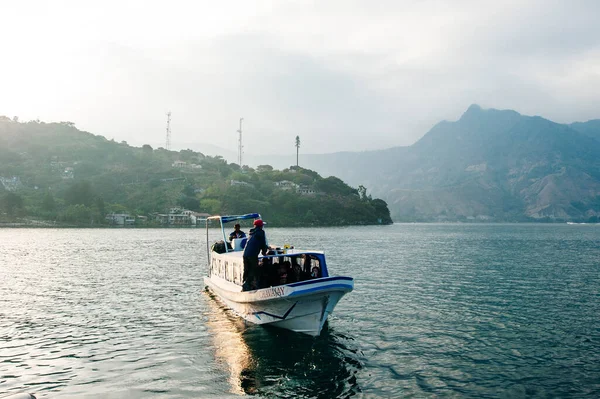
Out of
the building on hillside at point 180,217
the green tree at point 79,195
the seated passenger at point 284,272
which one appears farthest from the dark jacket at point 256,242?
the green tree at point 79,195

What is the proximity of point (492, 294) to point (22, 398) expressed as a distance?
30442 mm

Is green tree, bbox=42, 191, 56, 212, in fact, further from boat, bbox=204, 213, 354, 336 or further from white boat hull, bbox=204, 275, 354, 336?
white boat hull, bbox=204, 275, 354, 336

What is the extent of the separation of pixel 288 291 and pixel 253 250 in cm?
301

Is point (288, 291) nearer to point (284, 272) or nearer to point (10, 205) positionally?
point (284, 272)

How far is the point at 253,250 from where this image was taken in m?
20.4

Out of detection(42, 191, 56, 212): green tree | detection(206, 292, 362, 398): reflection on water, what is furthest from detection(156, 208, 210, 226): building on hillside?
detection(206, 292, 362, 398): reflection on water

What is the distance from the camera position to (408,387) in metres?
14.6

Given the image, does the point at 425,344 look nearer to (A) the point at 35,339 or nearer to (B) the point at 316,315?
(B) the point at 316,315

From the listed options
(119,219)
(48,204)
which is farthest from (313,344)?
(48,204)

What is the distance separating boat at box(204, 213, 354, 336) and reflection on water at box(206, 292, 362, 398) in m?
0.77

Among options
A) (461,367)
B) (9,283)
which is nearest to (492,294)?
(461,367)

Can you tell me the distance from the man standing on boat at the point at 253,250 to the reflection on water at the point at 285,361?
2682mm

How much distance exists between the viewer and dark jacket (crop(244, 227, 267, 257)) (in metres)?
20.1

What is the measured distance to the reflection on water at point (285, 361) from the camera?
14414 millimetres
